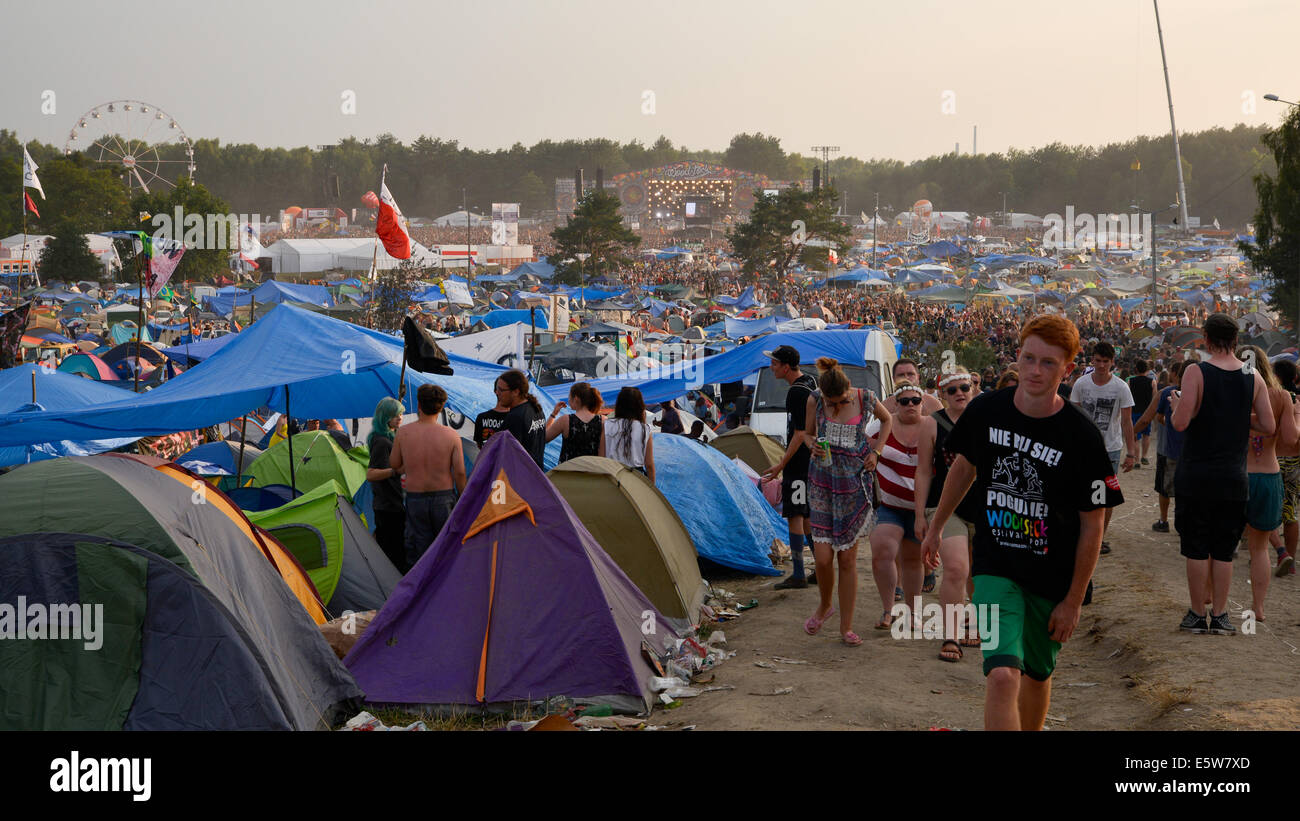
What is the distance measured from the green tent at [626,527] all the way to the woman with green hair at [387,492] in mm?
1129

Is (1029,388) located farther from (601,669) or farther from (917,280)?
(917,280)

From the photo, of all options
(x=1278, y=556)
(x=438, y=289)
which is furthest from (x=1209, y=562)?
(x=438, y=289)

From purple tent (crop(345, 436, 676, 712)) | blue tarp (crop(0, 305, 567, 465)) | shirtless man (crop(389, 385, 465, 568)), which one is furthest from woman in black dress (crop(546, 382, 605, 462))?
purple tent (crop(345, 436, 676, 712))

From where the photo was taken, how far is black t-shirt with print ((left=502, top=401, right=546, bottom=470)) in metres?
7.48

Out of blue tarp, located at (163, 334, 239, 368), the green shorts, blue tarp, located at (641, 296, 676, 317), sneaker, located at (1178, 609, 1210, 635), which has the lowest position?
sneaker, located at (1178, 609, 1210, 635)

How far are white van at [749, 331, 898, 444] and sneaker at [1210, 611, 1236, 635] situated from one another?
24.6 feet

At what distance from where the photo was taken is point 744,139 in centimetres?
16912

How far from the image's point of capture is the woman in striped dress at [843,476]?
6.38 metres
